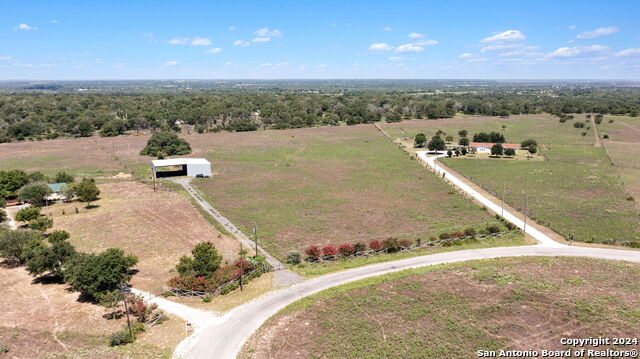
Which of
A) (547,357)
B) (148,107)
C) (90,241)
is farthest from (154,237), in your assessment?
(148,107)

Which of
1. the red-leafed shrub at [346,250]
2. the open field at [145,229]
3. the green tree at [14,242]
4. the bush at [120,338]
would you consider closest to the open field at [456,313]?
the red-leafed shrub at [346,250]

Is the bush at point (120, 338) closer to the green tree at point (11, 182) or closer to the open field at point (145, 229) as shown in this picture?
the open field at point (145, 229)

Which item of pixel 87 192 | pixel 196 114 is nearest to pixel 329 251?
pixel 87 192

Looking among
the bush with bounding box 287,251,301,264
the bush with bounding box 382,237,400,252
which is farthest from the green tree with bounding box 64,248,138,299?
the bush with bounding box 382,237,400,252

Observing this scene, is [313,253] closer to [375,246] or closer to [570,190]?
[375,246]

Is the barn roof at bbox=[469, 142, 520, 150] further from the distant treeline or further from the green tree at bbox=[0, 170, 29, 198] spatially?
the green tree at bbox=[0, 170, 29, 198]
